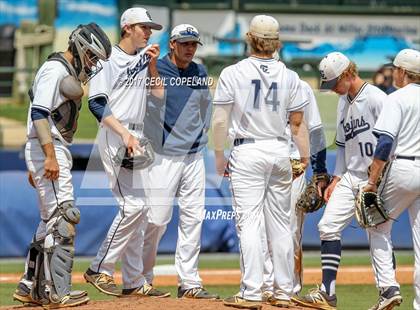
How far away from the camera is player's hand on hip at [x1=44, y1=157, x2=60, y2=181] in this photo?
30.3ft

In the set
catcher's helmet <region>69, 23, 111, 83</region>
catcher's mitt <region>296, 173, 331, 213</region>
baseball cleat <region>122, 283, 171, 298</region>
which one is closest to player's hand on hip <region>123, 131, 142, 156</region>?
catcher's helmet <region>69, 23, 111, 83</region>

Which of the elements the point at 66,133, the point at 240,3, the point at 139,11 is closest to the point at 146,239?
the point at 66,133

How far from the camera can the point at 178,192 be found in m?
10.5

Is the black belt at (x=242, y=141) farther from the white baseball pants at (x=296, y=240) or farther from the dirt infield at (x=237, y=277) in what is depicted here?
the dirt infield at (x=237, y=277)

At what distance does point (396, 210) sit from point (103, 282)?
109 inches

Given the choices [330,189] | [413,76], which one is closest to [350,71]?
[413,76]

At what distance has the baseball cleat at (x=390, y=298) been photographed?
9766 millimetres

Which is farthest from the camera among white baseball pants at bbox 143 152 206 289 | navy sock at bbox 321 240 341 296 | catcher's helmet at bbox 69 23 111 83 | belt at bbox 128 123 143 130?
belt at bbox 128 123 143 130

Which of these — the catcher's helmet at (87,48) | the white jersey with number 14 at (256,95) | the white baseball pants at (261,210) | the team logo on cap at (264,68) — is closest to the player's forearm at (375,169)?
the white baseball pants at (261,210)

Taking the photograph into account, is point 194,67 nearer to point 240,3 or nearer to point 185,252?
point 185,252

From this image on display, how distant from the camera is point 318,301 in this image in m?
9.95

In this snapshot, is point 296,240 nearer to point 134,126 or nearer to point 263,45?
point 134,126

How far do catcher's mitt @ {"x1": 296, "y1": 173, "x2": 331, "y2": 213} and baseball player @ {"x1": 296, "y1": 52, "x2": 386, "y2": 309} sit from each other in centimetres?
26

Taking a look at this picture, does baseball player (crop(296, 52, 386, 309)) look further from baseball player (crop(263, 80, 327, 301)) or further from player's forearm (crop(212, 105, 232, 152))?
player's forearm (crop(212, 105, 232, 152))
